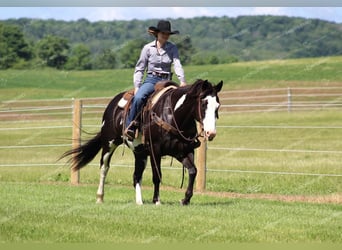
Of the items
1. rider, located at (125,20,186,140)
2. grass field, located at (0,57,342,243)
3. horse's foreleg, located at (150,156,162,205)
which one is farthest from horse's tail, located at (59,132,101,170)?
horse's foreleg, located at (150,156,162,205)

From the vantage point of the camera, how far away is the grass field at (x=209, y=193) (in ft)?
27.5

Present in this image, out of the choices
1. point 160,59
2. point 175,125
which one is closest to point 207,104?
point 175,125

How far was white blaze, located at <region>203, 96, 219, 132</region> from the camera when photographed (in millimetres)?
10172

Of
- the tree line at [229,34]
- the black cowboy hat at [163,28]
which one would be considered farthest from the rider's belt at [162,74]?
the tree line at [229,34]

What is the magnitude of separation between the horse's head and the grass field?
44.4 inches

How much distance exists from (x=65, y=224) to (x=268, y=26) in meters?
162

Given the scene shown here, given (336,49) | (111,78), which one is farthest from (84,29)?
(111,78)

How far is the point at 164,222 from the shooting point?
9.05m

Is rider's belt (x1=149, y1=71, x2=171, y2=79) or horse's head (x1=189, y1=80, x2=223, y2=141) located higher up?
rider's belt (x1=149, y1=71, x2=171, y2=79)

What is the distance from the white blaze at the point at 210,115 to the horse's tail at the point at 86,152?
11.9 feet

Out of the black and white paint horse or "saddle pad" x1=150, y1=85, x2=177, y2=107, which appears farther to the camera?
"saddle pad" x1=150, y1=85, x2=177, y2=107

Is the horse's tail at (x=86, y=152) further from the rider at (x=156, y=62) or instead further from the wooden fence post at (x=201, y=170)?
the wooden fence post at (x=201, y=170)

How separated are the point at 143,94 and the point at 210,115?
1668 millimetres

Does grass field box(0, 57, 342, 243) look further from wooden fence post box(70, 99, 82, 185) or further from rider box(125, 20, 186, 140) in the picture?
rider box(125, 20, 186, 140)
